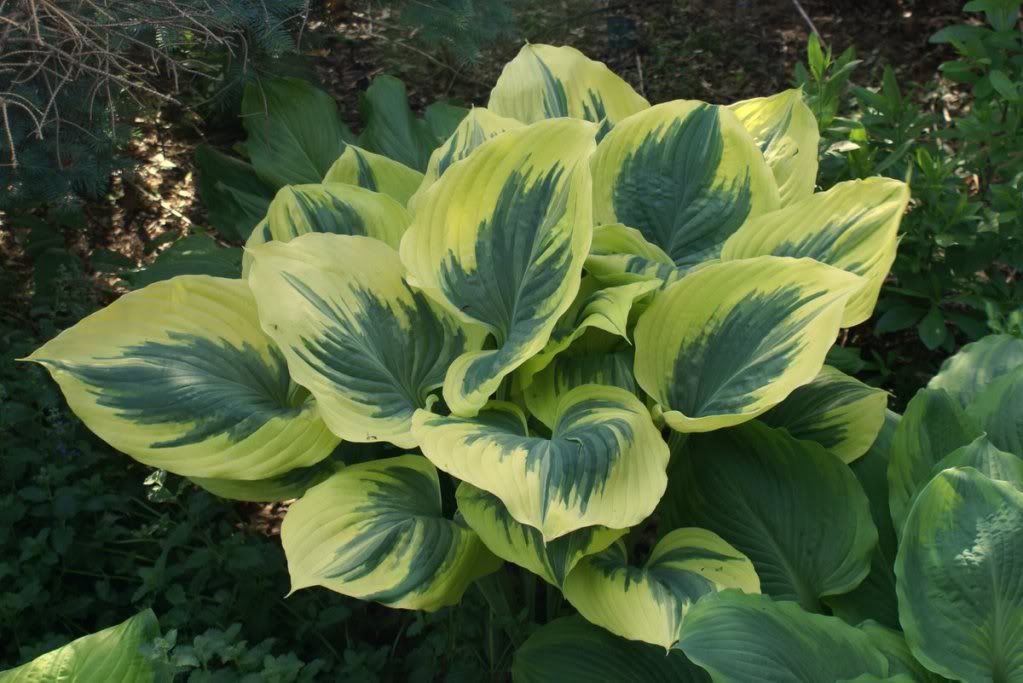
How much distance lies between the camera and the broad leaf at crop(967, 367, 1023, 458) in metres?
1.54

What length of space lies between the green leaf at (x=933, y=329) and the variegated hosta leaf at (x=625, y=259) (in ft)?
2.74

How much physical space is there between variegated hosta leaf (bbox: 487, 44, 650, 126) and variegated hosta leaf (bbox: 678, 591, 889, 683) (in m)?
0.98

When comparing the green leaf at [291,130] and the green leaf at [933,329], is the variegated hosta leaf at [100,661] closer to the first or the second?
the green leaf at [291,130]

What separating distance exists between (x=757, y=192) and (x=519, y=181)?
43 cm

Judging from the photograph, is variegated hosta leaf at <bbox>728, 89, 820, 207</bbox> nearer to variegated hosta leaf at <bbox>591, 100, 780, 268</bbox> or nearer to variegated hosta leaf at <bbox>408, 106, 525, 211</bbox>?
variegated hosta leaf at <bbox>591, 100, 780, 268</bbox>

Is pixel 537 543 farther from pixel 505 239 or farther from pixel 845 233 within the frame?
pixel 845 233

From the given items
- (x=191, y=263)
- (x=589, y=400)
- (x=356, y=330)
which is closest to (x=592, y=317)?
(x=589, y=400)

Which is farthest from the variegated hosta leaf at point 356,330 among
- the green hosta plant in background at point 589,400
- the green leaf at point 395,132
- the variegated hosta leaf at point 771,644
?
the green leaf at point 395,132

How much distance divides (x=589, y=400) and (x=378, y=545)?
1.20ft

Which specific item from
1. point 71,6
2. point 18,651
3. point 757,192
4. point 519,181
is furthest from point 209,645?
point 71,6

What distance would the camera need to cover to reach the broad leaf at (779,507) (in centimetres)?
149

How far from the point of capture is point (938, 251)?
233cm

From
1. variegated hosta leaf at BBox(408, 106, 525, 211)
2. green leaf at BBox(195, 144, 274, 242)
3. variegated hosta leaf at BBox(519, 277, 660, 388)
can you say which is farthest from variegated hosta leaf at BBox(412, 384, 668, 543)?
green leaf at BBox(195, 144, 274, 242)

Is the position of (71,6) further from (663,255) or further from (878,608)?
(878,608)
